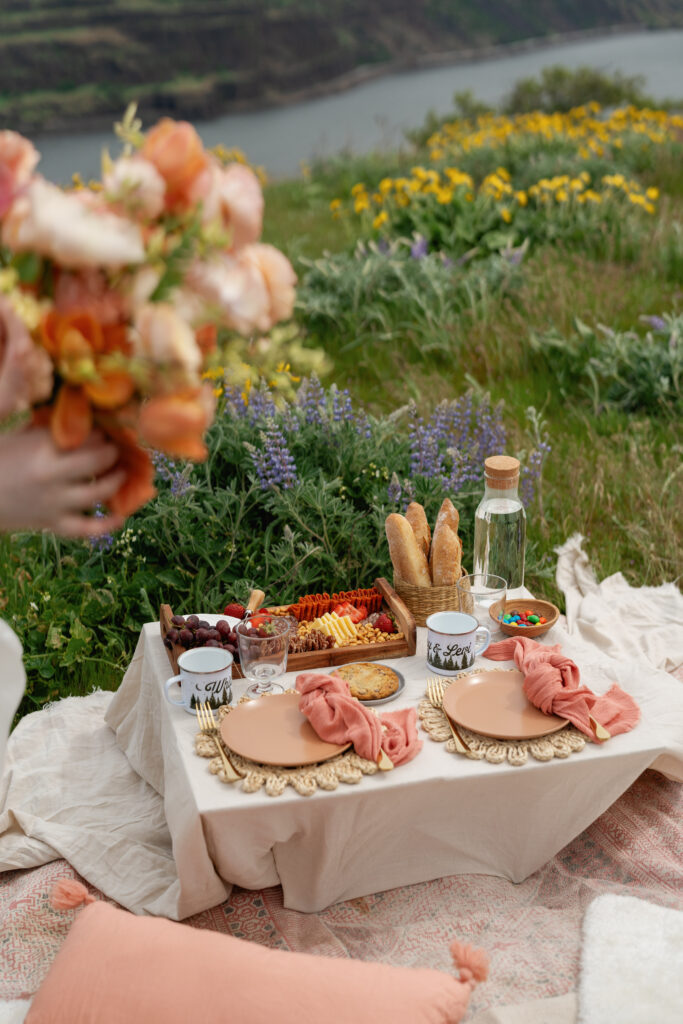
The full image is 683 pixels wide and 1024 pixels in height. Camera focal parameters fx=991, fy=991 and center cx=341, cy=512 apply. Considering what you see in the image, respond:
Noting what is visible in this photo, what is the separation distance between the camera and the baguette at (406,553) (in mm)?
2656

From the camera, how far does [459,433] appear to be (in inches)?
170

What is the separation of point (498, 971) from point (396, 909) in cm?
32

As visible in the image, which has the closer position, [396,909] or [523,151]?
[396,909]

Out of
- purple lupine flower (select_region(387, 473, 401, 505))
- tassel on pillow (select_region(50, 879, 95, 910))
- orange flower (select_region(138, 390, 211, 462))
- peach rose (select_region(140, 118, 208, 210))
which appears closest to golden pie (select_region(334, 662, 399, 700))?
tassel on pillow (select_region(50, 879, 95, 910))

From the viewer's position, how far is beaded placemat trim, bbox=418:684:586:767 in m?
2.17

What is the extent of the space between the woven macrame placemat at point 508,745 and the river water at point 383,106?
8.46 meters

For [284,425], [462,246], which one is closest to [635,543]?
[284,425]

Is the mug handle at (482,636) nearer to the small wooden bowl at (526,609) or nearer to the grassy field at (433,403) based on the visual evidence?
the small wooden bowl at (526,609)

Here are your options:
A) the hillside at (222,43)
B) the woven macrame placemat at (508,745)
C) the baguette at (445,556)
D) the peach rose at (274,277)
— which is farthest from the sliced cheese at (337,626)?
the hillside at (222,43)

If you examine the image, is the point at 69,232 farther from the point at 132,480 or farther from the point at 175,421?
the point at 132,480

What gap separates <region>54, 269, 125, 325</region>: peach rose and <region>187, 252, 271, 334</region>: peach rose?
0.09m

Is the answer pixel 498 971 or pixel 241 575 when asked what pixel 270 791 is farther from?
pixel 241 575

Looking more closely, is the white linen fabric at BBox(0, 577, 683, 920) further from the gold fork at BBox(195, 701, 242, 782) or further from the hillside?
the hillside

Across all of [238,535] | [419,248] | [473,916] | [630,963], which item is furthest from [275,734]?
[419,248]
